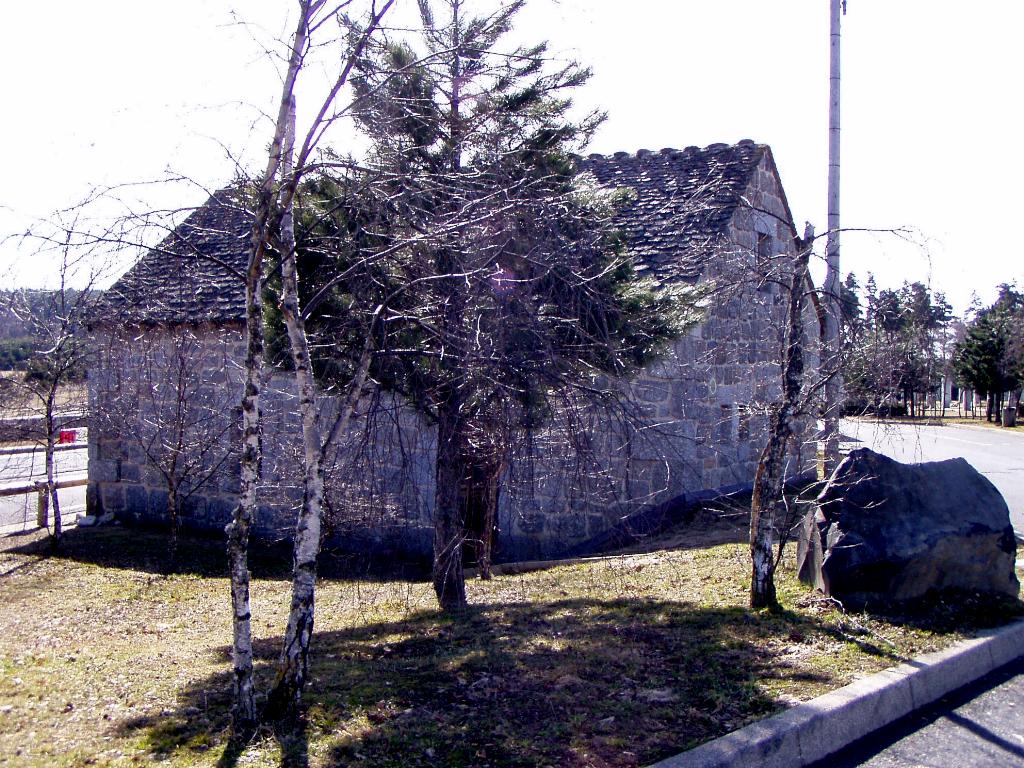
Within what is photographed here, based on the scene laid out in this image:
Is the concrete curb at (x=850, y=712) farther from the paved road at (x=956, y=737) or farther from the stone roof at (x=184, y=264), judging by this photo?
the stone roof at (x=184, y=264)

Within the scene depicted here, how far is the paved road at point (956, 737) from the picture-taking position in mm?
4598

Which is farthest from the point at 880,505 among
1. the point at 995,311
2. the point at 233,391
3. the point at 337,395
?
the point at 995,311

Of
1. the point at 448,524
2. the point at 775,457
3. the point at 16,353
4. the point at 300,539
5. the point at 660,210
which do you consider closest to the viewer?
the point at 300,539

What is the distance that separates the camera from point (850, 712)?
16.2ft

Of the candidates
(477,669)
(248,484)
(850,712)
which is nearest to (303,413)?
(248,484)

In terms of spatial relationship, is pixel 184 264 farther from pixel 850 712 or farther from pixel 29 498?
pixel 29 498

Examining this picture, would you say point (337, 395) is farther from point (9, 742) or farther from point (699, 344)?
point (699, 344)

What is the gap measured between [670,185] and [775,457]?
8.09 meters

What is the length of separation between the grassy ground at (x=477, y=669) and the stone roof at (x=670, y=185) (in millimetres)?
4887

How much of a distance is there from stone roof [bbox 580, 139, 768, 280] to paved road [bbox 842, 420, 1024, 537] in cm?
348

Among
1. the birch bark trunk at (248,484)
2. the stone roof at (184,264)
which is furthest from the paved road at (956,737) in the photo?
the stone roof at (184,264)

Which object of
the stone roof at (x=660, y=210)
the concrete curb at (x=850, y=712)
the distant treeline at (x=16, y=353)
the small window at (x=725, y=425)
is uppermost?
the stone roof at (x=660, y=210)

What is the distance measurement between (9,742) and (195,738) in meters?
1.01

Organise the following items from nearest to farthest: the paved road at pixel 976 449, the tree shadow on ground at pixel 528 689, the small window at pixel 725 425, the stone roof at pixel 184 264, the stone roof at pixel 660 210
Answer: the tree shadow on ground at pixel 528 689
the stone roof at pixel 184 264
the paved road at pixel 976 449
the stone roof at pixel 660 210
the small window at pixel 725 425
